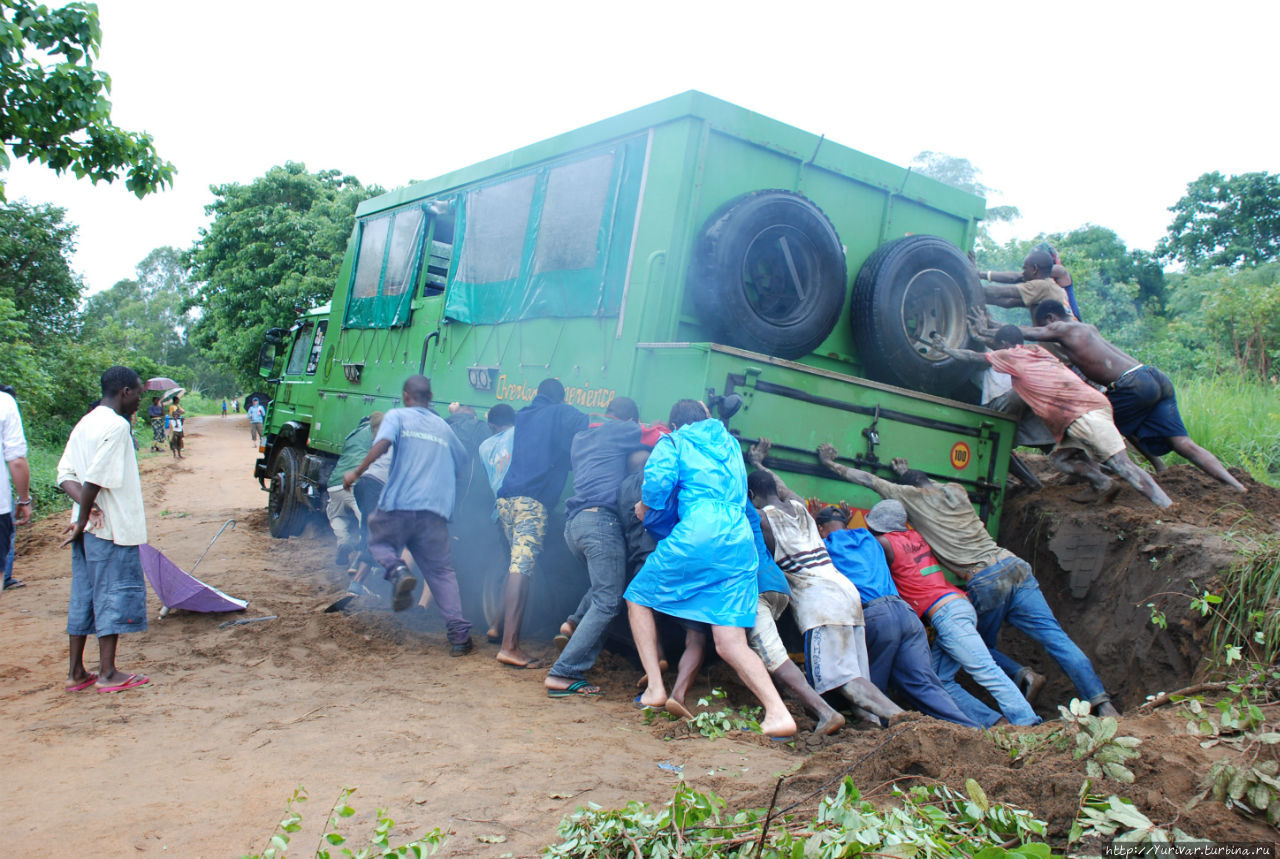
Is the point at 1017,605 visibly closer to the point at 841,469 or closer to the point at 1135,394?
the point at 841,469

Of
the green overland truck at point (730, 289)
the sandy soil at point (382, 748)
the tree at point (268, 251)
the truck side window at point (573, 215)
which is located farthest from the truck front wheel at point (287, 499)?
the tree at point (268, 251)

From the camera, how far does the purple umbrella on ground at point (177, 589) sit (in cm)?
538

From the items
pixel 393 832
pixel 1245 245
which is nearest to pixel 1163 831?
Answer: pixel 393 832

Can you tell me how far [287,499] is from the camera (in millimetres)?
9570

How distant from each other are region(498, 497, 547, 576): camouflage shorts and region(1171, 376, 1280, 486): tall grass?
18.5ft

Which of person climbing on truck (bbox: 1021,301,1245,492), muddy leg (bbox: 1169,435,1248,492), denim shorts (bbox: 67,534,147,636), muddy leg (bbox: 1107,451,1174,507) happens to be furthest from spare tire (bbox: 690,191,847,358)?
denim shorts (bbox: 67,534,147,636)

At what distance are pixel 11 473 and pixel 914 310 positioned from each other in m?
6.19

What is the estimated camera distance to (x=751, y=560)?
164 inches

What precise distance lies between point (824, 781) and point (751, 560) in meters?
1.41

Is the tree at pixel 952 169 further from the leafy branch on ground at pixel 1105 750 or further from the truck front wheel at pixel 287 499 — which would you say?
the leafy branch on ground at pixel 1105 750

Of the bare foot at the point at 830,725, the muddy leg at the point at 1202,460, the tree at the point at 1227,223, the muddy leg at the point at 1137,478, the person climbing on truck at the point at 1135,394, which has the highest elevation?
the tree at the point at 1227,223

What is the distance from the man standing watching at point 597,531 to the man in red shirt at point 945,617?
4.98 feet

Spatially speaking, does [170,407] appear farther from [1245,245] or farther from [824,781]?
[1245,245]

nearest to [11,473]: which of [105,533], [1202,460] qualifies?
[105,533]
